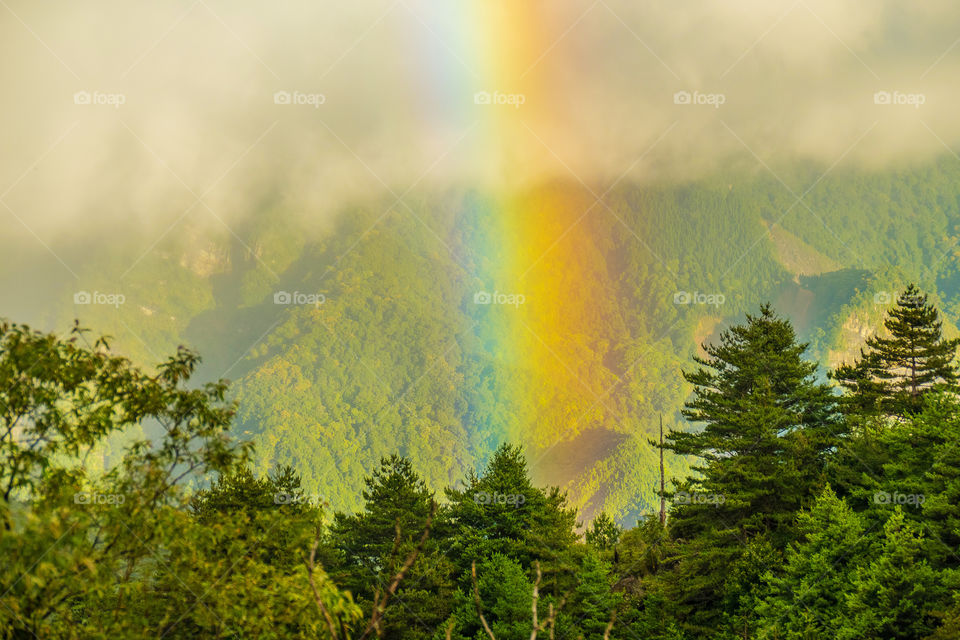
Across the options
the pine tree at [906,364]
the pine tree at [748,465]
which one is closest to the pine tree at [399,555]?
the pine tree at [748,465]

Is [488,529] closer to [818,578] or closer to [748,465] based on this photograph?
[748,465]

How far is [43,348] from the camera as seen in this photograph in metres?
15.4

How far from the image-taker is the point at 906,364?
49906 millimetres

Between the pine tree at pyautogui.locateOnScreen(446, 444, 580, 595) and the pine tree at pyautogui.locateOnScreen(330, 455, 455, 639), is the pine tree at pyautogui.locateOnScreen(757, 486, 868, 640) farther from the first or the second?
the pine tree at pyautogui.locateOnScreen(330, 455, 455, 639)

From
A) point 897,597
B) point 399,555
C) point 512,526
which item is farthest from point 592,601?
point 897,597

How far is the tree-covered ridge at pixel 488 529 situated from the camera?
1449cm

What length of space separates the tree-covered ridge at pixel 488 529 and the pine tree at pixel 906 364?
7.7 inches

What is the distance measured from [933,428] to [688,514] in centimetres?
1377

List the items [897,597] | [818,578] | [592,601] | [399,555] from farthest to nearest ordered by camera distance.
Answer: [399,555] < [592,601] < [818,578] < [897,597]

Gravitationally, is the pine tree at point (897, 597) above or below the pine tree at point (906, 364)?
below

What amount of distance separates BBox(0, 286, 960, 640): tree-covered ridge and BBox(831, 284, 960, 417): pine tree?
196 mm

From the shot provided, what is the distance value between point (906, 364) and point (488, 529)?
30.6m

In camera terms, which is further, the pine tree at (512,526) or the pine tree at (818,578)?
the pine tree at (512,526)

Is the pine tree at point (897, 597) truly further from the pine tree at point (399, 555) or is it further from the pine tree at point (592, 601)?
the pine tree at point (399, 555)
